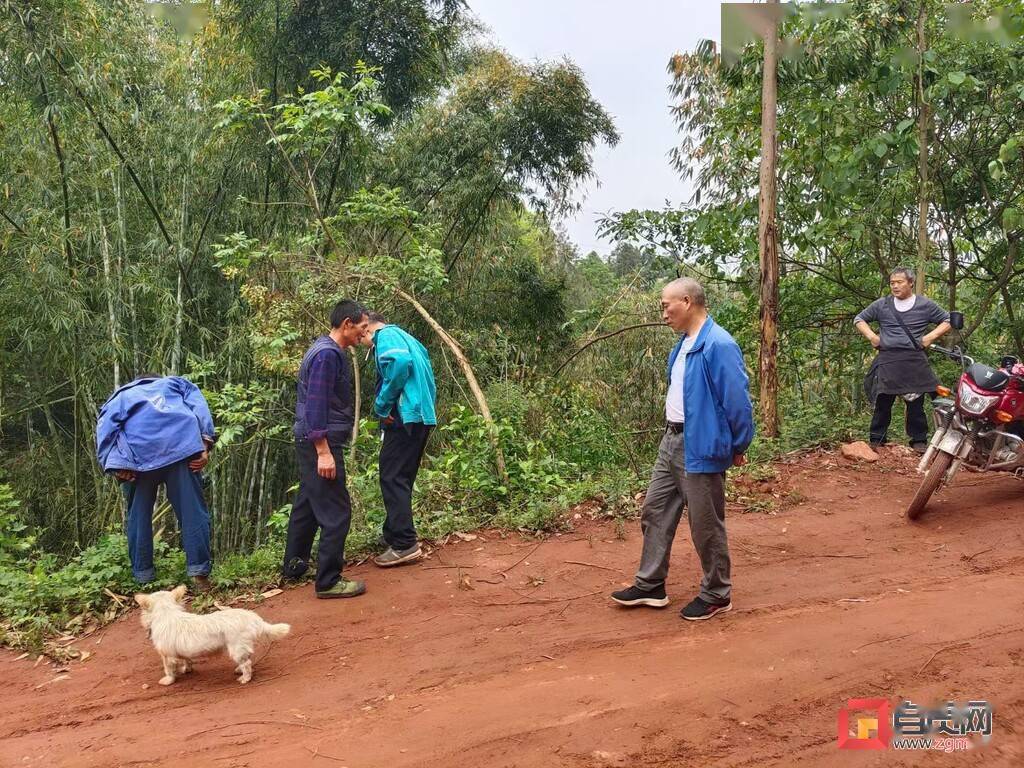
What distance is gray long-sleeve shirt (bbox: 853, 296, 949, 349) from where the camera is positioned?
559cm

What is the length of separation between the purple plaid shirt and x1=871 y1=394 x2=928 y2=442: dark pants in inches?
174

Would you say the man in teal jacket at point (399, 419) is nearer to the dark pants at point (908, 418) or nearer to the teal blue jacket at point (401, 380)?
the teal blue jacket at point (401, 380)

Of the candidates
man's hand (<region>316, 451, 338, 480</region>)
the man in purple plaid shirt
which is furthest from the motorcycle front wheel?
man's hand (<region>316, 451, 338, 480</region>)

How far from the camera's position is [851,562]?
4195 mm

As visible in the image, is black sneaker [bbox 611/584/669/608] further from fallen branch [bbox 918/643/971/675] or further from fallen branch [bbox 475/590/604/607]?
fallen branch [bbox 918/643/971/675]

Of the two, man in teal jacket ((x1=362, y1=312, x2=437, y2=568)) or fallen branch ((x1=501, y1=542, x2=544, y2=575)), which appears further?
fallen branch ((x1=501, y1=542, x2=544, y2=575))

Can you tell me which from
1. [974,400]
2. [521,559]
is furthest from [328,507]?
[974,400]

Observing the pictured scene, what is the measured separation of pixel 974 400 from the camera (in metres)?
4.61

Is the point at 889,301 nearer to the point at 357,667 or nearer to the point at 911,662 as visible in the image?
the point at 911,662

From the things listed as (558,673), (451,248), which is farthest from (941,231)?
(558,673)

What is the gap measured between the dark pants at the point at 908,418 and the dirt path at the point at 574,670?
146cm

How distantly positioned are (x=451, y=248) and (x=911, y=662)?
321 inches

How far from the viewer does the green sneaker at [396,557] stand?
14.5 feet

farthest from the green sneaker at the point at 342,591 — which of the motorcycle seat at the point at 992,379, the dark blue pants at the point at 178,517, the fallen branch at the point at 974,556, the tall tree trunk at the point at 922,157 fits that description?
the tall tree trunk at the point at 922,157
